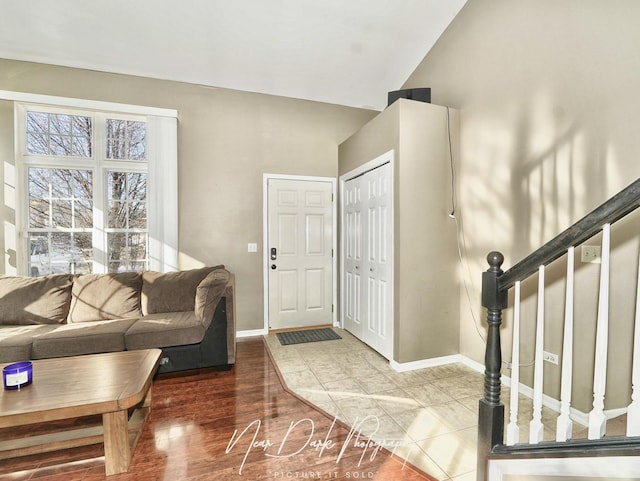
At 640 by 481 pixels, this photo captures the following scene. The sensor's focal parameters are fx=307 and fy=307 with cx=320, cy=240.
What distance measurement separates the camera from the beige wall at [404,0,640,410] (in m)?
1.85

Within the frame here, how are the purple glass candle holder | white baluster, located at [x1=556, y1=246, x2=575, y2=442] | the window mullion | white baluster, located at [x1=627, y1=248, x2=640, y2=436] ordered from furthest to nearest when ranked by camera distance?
the window mullion, the purple glass candle holder, white baluster, located at [x1=556, y1=246, x2=575, y2=442], white baluster, located at [x1=627, y1=248, x2=640, y2=436]

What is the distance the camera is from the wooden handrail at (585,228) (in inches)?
39.6

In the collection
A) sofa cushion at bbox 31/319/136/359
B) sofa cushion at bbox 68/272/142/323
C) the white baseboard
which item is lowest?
the white baseboard

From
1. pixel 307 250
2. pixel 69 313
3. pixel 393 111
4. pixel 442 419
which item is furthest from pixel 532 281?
pixel 69 313

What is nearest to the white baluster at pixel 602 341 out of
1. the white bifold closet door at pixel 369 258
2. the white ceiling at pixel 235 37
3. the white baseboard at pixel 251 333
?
the white bifold closet door at pixel 369 258

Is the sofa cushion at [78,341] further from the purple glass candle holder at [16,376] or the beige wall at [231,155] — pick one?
the beige wall at [231,155]

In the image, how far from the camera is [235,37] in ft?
10.3

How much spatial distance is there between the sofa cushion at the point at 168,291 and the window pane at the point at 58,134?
5.29 ft

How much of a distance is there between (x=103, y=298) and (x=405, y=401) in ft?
9.56

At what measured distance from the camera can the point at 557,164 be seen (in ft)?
7.29

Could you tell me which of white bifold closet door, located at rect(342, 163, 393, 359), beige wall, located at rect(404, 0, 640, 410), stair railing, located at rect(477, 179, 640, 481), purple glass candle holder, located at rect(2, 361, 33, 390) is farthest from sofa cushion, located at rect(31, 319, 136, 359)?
beige wall, located at rect(404, 0, 640, 410)

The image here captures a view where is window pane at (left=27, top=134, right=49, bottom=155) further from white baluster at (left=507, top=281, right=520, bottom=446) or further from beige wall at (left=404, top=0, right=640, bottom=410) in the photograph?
white baluster at (left=507, top=281, right=520, bottom=446)

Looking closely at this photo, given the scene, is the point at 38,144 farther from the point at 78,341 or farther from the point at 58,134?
the point at 78,341

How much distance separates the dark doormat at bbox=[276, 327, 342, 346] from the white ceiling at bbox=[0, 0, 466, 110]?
122 inches
